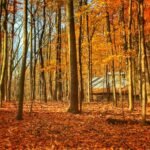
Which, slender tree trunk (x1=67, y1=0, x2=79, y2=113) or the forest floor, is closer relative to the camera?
the forest floor

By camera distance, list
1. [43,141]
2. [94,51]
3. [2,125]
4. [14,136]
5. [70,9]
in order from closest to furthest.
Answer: [43,141]
[14,136]
[2,125]
[70,9]
[94,51]

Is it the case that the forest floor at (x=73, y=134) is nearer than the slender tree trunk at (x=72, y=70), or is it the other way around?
the forest floor at (x=73, y=134)

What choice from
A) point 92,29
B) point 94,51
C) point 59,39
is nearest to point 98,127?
point 92,29

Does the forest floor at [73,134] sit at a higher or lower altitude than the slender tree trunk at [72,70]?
lower

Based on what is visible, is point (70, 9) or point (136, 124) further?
point (70, 9)

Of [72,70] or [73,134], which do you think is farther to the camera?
[72,70]

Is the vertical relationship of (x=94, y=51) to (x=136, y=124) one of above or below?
above

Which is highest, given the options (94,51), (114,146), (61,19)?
(61,19)

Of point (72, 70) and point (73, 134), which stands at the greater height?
point (72, 70)

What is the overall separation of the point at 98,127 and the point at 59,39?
22.2 meters

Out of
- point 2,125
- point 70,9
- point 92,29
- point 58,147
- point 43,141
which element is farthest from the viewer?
point 92,29

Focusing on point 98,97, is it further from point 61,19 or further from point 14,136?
point 14,136

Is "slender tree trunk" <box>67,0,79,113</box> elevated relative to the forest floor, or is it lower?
elevated

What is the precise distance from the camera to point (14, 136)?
9.78 meters
